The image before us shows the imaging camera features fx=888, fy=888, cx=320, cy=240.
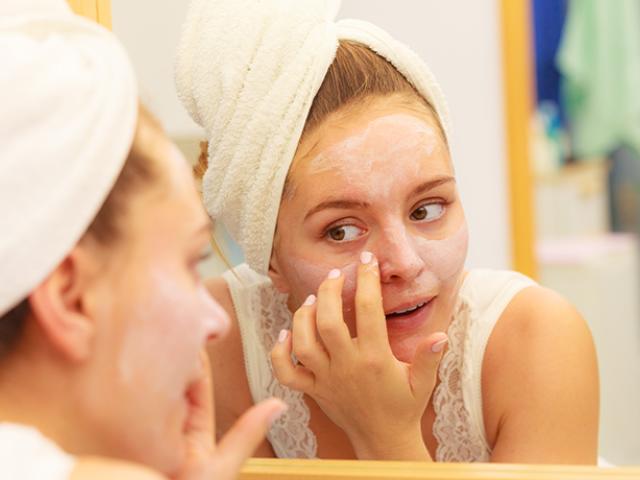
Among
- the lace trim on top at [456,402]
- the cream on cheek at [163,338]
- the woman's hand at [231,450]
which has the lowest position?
the lace trim on top at [456,402]

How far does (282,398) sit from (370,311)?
0.58 ft

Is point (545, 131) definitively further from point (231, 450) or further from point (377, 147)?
point (231, 450)

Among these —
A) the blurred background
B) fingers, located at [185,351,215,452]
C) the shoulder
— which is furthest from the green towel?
the shoulder

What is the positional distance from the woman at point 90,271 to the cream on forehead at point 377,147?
0.86ft

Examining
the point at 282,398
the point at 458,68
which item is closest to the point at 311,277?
the point at 282,398

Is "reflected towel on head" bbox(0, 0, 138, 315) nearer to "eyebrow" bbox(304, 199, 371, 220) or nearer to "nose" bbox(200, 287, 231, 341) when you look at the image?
→ "nose" bbox(200, 287, 231, 341)

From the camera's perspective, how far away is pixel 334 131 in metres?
0.69

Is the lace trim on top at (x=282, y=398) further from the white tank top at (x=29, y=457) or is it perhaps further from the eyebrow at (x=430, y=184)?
the white tank top at (x=29, y=457)

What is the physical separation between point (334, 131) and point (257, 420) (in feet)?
1.01

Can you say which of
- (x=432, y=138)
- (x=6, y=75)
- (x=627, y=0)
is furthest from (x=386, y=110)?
(x=627, y=0)

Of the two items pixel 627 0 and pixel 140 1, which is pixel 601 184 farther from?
pixel 140 1

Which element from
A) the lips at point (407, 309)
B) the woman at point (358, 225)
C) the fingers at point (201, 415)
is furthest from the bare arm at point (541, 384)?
the fingers at point (201, 415)

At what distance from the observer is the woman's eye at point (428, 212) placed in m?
0.69

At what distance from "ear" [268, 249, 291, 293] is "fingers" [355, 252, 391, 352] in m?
0.10
